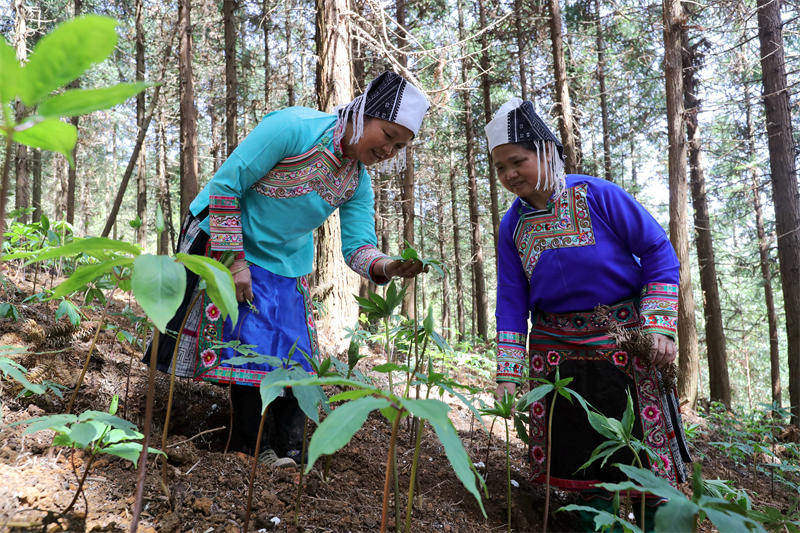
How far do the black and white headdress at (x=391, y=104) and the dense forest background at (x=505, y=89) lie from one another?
2.97 feet

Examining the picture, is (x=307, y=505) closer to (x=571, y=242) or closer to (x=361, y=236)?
(x=361, y=236)

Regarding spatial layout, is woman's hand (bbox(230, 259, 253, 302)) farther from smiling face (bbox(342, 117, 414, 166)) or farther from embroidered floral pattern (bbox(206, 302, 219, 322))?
smiling face (bbox(342, 117, 414, 166))

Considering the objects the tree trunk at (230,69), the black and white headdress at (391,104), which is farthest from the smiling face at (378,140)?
the tree trunk at (230,69)

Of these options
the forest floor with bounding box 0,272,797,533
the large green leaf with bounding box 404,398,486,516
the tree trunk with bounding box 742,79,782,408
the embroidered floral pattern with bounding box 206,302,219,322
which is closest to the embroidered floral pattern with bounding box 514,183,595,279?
the forest floor with bounding box 0,272,797,533

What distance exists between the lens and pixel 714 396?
31.0 feet

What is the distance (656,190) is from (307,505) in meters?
24.9

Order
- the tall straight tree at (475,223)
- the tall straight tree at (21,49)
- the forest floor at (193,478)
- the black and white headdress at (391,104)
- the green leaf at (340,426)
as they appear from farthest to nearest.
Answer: the tall straight tree at (475,223)
the tall straight tree at (21,49)
the black and white headdress at (391,104)
the forest floor at (193,478)
the green leaf at (340,426)

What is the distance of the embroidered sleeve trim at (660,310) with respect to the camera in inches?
86.4

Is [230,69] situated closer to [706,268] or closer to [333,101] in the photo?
[333,101]

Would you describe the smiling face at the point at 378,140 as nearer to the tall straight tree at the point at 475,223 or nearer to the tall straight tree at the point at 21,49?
the tall straight tree at the point at 21,49

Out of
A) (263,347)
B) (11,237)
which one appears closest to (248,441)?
(263,347)

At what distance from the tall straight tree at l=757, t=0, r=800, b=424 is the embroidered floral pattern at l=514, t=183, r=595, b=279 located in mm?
7802

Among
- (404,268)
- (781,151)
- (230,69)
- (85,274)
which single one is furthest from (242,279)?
(781,151)

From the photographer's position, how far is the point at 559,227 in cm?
244
